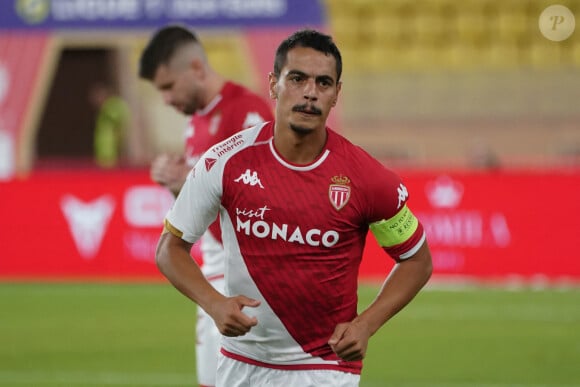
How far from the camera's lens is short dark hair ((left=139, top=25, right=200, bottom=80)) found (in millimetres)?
6336

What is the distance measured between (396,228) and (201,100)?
2.26 metres

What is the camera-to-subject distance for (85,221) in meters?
15.7

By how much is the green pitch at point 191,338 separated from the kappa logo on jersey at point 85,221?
24.1 inches

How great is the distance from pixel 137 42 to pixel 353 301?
1952cm

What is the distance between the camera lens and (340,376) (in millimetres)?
4398

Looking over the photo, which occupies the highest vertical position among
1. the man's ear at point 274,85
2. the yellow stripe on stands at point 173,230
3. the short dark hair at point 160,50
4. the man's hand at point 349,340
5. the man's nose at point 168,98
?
the short dark hair at point 160,50

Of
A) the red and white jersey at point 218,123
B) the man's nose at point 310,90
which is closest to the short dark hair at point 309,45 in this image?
the man's nose at point 310,90

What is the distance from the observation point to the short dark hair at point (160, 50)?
6.34 meters

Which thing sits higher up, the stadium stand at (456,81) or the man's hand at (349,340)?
the stadium stand at (456,81)

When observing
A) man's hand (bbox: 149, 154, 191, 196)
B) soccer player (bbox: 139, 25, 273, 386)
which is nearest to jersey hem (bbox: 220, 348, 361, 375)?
man's hand (bbox: 149, 154, 191, 196)

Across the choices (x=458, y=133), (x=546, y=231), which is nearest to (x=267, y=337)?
(x=546, y=231)

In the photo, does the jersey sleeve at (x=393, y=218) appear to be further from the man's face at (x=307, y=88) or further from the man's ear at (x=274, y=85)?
the man's ear at (x=274, y=85)

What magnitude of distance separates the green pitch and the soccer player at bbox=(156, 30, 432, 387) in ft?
15.1

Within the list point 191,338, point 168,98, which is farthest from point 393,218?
point 191,338
